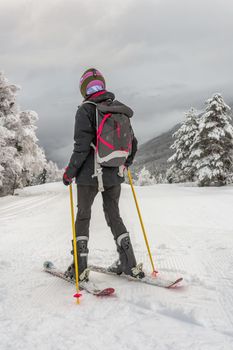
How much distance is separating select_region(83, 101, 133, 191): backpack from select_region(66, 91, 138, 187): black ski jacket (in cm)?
7

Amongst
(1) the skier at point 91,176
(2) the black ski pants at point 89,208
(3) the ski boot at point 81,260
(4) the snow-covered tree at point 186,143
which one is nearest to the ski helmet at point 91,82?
(1) the skier at point 91,176

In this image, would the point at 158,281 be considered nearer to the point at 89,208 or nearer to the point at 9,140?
the point at 89,208

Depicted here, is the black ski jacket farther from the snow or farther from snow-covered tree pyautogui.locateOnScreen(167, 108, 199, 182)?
snow-covered tree pyautogui.locateOnScreen(167, 108, 199, 182)

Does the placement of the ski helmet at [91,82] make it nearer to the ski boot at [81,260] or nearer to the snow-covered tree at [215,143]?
the ski boot at [81,260]

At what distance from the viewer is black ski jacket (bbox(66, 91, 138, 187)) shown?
376 centimetres

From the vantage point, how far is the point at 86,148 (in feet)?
12.4

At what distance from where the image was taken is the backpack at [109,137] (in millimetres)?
3789

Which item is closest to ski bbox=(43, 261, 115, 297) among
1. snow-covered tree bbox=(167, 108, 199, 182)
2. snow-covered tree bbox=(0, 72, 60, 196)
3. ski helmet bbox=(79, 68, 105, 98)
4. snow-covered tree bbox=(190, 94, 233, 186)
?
ski helmet bbox=(79, 68, 105, 98)

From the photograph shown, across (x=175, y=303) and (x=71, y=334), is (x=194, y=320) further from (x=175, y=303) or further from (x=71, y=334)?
(x=71, y=334)

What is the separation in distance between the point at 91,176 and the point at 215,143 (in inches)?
1096

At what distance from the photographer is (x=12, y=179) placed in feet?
78.6

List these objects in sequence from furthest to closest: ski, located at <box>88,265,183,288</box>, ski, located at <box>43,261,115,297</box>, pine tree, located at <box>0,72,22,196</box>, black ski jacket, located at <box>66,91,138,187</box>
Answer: pine tree, located at <box>0,72,22,196</box>
black ski jacket, located at <box>66,91,138,187</box>
ski, located at <box>88,265,183,288</box>
ski, located at <box>43,261,115,297</box>

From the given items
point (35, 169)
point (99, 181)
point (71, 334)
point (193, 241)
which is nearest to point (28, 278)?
point (99, 181)

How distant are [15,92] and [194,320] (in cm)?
2407
